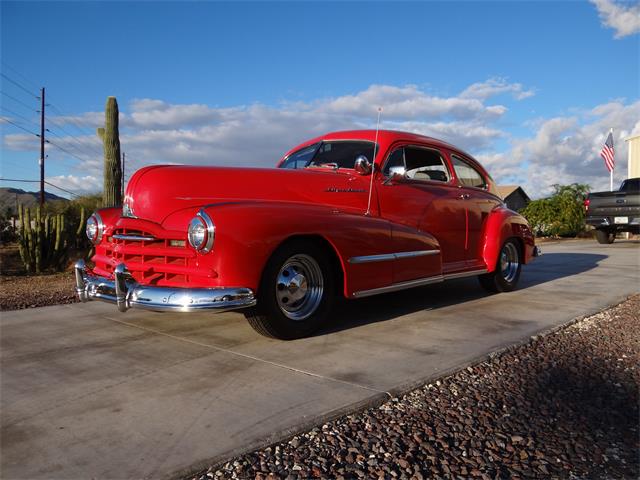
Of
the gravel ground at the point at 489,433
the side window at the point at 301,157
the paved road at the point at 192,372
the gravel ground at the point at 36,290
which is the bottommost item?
the gravel ground at the point at 489,433

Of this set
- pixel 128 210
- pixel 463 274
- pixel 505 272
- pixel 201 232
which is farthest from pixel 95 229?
pixel 505 272

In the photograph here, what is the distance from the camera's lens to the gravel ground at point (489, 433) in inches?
82.4

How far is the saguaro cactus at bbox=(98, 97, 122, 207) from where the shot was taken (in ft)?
31.3

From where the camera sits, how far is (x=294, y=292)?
12.7ft

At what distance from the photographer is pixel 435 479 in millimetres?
2025

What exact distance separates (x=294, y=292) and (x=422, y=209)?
1863 mm

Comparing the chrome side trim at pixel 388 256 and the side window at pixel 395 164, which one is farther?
the side window at pixel 395 164

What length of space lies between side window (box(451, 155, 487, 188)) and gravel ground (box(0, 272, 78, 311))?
467 centimetres

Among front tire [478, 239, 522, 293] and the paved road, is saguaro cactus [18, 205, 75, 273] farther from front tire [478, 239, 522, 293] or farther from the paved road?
front tire [478, 239, 522, 293]

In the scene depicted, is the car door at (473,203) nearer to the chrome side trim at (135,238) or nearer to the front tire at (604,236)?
the chrome side trim at (135,238)

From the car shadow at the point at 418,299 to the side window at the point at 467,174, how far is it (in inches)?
53.7

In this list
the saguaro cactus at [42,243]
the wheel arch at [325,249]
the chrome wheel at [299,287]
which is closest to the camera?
the wheel arch at [325,249]

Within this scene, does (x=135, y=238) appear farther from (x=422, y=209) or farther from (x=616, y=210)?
(x=616, y=210)

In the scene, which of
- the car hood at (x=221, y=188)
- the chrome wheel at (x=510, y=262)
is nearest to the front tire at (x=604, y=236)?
the chrome wheel at (x=510, y=262)
